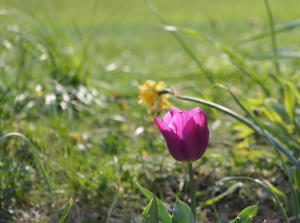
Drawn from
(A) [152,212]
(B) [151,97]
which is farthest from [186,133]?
(B) [151,97]

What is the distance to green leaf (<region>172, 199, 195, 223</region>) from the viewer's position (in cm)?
100

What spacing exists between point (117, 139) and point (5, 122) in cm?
56

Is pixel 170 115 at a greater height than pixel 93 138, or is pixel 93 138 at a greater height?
pixel 170 115

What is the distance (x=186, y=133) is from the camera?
3.18 ft

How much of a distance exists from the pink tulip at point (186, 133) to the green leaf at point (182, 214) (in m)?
0.12

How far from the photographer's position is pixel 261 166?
1.80 metres

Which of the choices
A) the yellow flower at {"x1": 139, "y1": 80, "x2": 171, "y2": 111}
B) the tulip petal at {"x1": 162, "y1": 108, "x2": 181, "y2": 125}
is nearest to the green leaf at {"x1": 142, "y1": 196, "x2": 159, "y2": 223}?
the tulip petal at {"x1": 162, "y1": 108, "x2": 181, "y2": 125}

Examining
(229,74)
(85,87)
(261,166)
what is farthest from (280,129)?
(229,74)

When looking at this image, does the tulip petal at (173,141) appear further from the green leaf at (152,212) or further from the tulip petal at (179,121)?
the green leaf at (152,212)

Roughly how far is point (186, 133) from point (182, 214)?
202 millimetres

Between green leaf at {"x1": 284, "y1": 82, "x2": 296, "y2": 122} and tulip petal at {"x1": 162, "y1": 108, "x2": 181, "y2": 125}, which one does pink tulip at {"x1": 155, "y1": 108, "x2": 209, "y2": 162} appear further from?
green leaf at {"x1": 284, "y1": 82, "x2": 296, "y2": 122}

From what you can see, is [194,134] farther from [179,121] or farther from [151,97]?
[151,97]

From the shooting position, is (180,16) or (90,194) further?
(180,16)

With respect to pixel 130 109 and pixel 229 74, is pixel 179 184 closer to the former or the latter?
pixel 130 109
